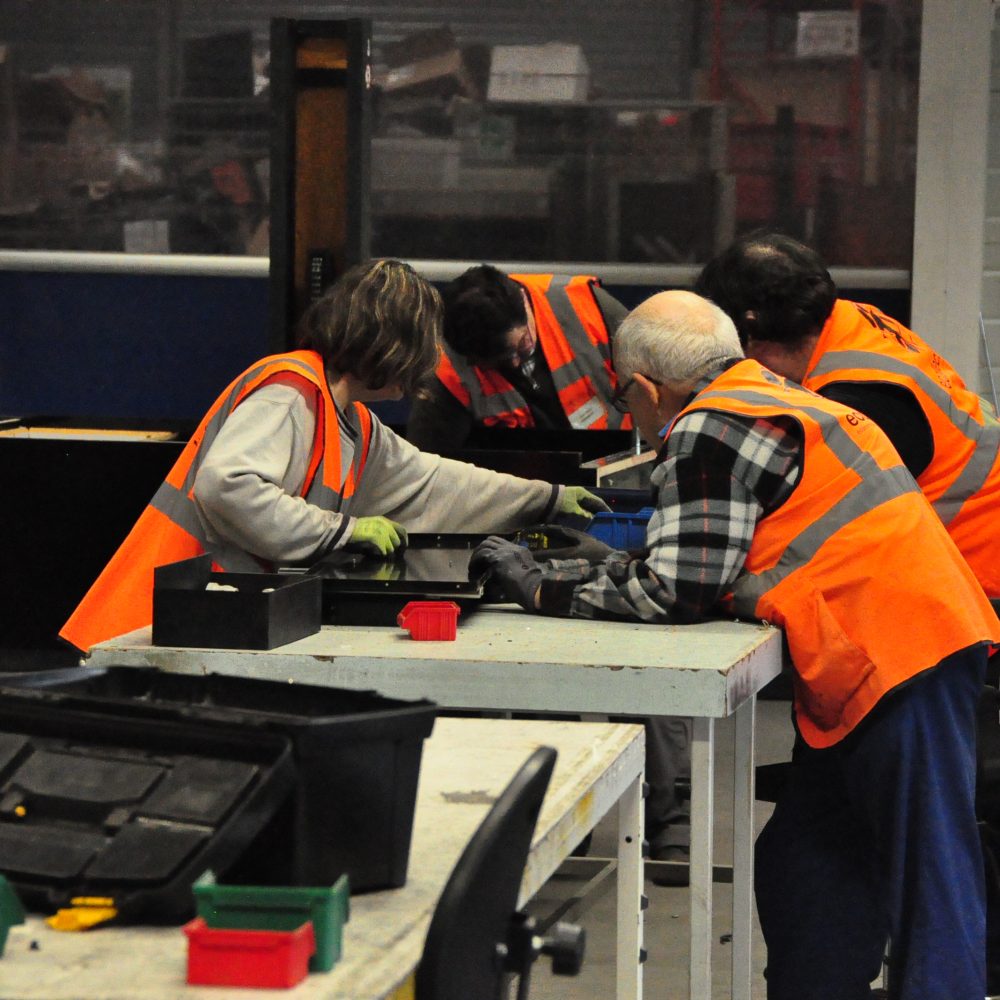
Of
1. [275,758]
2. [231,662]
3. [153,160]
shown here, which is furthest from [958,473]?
[153,160]

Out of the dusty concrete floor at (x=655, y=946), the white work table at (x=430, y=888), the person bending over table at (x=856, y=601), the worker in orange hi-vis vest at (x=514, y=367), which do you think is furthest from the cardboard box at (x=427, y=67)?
the white work table at (x=430, y=888)

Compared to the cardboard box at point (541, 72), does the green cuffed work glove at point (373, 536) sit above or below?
below

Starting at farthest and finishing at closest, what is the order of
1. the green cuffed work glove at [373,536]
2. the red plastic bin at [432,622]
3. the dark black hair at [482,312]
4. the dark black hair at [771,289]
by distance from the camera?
the dark black hair at [482,312] < the dark black hair at [771,289] < the green cuffed work glove at [373,536] < the red plastic bin at [432,622]

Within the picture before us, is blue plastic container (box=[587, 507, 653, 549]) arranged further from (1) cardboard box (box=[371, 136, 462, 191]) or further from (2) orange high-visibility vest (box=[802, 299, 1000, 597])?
(1) cardboard box (box=[371, 136, 462, 191])

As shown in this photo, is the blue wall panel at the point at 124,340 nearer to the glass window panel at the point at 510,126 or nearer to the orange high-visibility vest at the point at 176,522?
the glass window panel at the point at 510,126

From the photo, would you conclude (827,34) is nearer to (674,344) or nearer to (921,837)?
(674,344)

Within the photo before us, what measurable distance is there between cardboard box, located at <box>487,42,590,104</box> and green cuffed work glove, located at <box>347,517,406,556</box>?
13.6 feet

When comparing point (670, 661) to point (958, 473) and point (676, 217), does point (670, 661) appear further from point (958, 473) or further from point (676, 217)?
point (676, 217)

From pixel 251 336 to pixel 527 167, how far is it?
1330mm

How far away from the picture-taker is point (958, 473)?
10.1 ft

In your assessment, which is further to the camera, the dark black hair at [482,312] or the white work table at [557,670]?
the dark black hair at [482,312]

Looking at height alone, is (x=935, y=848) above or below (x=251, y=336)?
below

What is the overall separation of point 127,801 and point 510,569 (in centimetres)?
144

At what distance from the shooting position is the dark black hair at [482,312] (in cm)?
446
